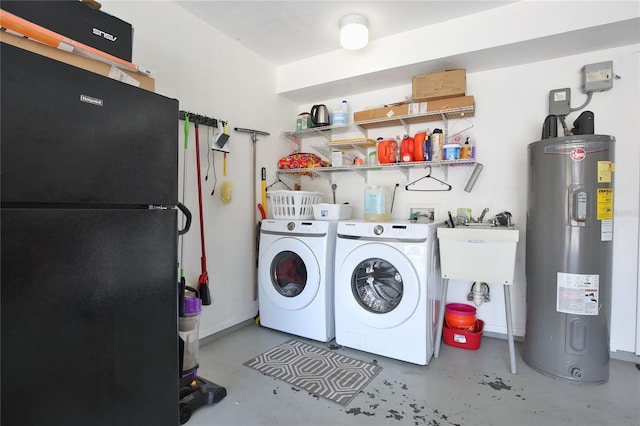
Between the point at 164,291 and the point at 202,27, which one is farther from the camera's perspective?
the point at 202,27

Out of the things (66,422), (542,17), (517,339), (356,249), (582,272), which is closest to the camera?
(66,422)

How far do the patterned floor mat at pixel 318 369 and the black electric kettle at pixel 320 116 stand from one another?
2049 millimetres

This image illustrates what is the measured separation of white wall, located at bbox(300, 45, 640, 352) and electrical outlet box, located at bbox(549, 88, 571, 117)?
6 centimetres

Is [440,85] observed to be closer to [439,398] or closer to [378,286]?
[378,286]

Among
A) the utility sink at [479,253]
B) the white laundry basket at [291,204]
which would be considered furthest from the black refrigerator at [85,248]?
the utility sink at [479,253]

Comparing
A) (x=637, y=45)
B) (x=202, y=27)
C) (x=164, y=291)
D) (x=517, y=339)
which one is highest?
(x=202, y=27)

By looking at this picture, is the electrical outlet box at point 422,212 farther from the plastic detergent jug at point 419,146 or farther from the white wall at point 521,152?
the plastic detergent jug at point 419,146

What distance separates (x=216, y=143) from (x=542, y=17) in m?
2.43

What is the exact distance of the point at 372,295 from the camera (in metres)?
2.45

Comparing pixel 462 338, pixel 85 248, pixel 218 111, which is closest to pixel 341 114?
pixel 218 111

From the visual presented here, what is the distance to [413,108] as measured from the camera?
271 cm

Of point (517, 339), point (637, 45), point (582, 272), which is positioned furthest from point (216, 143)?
point (637, 45)

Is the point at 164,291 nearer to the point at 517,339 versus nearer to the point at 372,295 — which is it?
the point at 372,295

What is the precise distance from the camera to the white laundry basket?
2.77 metres
